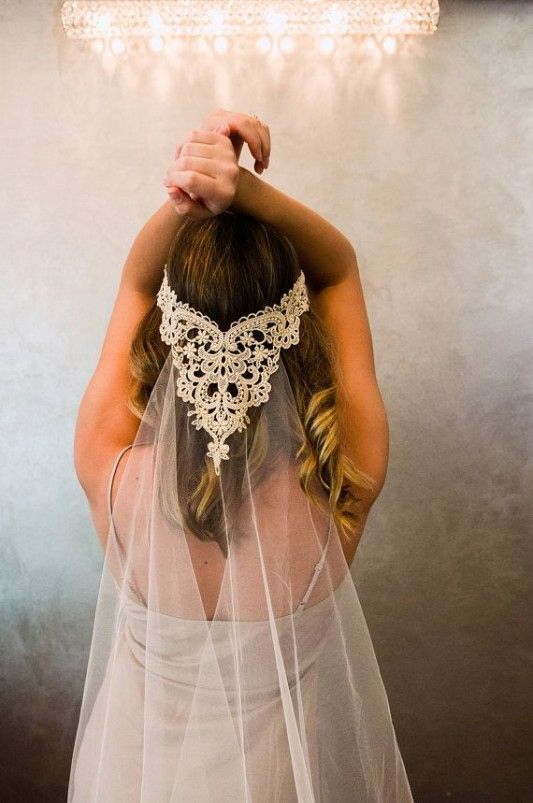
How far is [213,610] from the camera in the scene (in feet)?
3.00

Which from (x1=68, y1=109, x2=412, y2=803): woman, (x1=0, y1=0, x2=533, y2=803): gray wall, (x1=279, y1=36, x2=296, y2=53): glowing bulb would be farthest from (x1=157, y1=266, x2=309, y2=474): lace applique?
(x1=279, y1=36, x2=296, y2=53): glowing bulb

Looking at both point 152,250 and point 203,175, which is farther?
point 152,250

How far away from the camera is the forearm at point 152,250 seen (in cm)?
99

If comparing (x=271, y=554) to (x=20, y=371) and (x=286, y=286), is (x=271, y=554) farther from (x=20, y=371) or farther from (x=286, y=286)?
(x=20, y=371)

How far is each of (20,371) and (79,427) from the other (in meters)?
0.81

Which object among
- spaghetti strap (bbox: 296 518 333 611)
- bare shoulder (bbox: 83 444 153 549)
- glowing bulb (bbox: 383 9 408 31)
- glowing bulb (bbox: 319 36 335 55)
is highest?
glowing bulb (bbox: 383 9 408 31)

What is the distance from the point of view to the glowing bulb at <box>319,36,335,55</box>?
5.60 feet

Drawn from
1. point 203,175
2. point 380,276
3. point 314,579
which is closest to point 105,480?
point 314,579

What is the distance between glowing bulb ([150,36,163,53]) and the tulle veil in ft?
3.50

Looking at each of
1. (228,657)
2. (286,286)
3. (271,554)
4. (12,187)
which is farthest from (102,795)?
(12,187)

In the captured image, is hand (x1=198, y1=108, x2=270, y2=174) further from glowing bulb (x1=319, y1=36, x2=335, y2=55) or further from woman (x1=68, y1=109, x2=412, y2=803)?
glowing bulb (x1=319, y1=36, x2=335, y2=55)

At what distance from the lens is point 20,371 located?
174cm

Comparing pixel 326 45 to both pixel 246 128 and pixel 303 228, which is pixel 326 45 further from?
pixel 246 128

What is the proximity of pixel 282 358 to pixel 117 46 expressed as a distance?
112 cm
